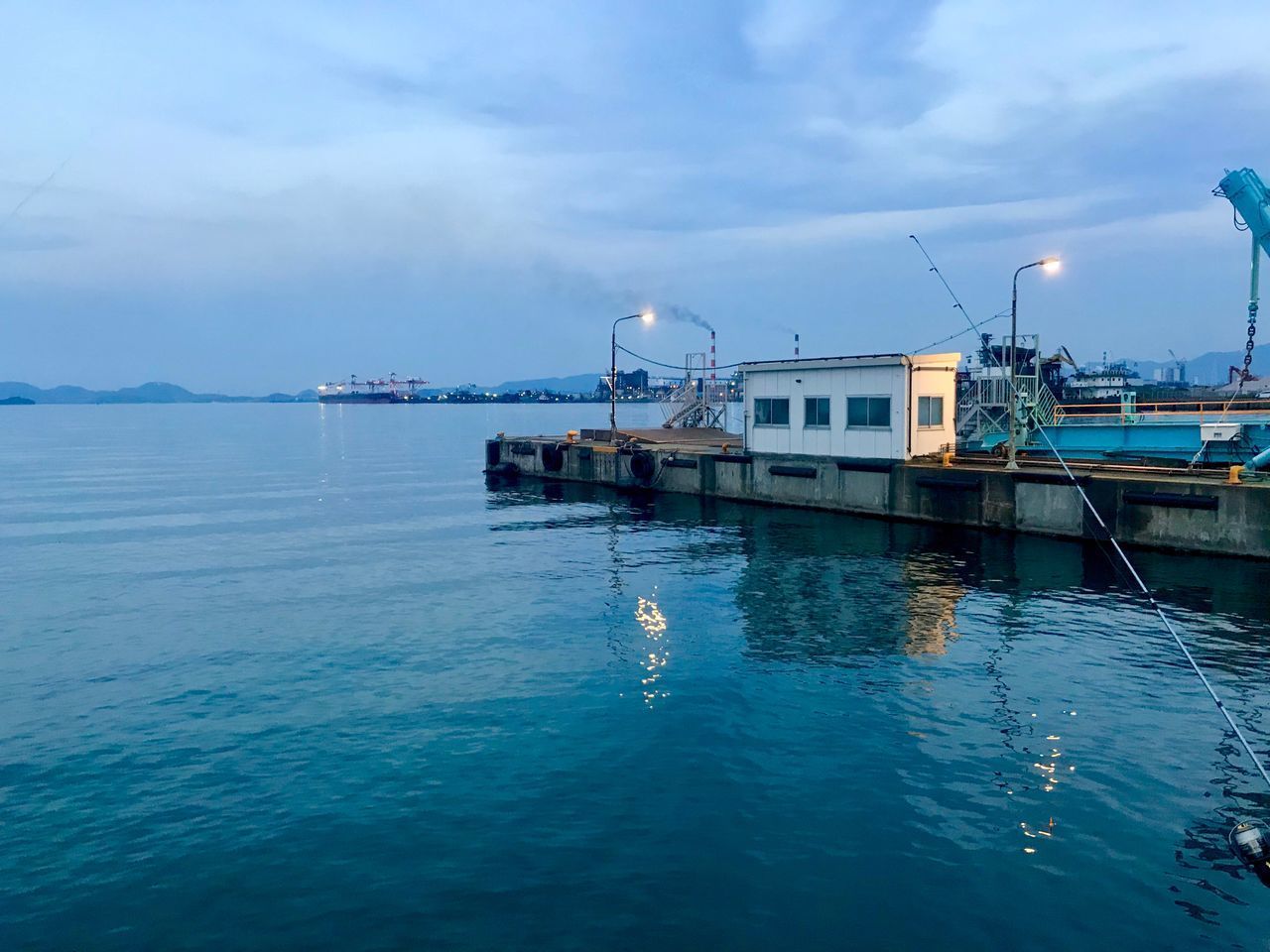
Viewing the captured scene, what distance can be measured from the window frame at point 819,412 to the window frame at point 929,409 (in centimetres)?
448

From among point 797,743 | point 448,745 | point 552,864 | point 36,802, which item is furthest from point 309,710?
point 797,743

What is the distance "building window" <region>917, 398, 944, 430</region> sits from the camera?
42.2 metres

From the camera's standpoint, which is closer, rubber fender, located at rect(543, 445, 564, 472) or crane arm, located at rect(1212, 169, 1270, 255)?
crane arm, located at rect(1212, 169, 1270, 255)

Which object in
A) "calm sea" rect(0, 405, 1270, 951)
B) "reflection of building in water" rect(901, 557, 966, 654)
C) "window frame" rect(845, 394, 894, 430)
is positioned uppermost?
"window frame" rect(845, 394, 894, 430)

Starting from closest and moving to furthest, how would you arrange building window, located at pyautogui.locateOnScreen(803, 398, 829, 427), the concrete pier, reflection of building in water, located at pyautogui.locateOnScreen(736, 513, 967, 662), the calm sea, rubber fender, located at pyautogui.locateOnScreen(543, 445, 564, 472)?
the calm sea, reflection of building in water, located at pyautogui.locateOnScreen(736, 513, 967, 662), the concrete pier, building window, located at pyautogui.locateOnScreen(803, 398, 829, 427), rubber fender, located at pyautogui.locateOnScreen(543, 445, 564, 472)

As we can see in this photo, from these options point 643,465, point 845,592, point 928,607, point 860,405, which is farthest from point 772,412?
point 928,607

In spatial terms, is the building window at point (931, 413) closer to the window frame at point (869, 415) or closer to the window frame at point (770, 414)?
the window frame at point (869, 415)

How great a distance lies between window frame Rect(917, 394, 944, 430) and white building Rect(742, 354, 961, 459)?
49 millimetres

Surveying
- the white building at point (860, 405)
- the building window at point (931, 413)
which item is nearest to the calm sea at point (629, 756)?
the white building at point (860, 405)

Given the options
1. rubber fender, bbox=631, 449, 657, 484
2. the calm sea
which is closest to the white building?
the calm sea

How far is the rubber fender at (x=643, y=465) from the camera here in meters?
56.8

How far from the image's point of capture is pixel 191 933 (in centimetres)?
1074

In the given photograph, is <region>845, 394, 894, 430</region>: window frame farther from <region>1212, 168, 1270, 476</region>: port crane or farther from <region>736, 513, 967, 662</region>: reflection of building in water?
<region>1212, 168, 1270, 476</region>: port crane

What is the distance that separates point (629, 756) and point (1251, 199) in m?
48.6
